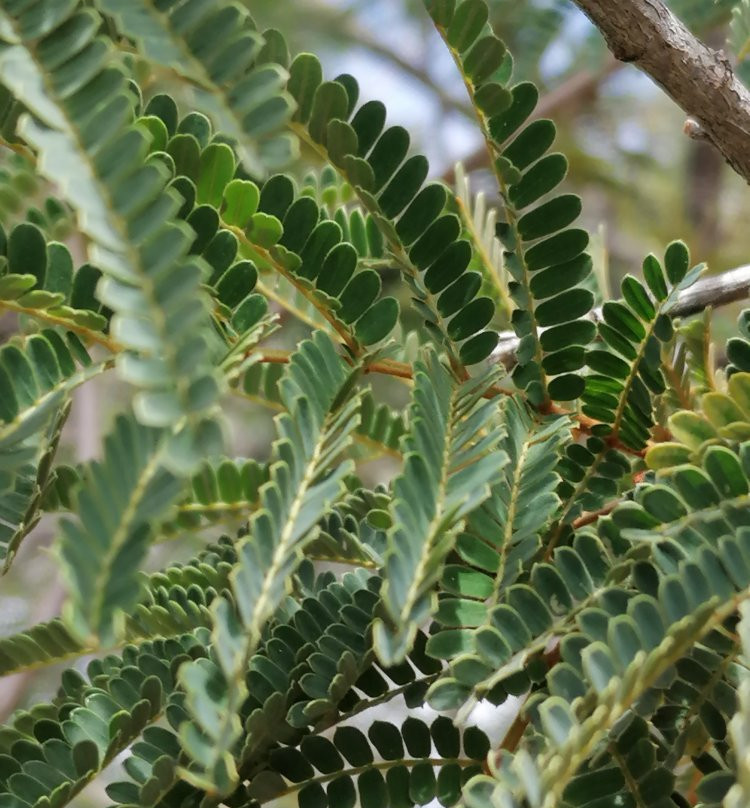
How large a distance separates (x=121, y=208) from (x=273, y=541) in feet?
0.35

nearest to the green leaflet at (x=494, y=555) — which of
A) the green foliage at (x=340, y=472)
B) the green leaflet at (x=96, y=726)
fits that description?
the green foliage at (x=340, y=472)

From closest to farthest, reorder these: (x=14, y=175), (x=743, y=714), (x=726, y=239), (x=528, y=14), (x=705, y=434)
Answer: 1. (x=743, y=714)
2. (x=705, y=434)
3. (x=14, y=175)
4. (x=528, y=14)
5. (x=726, y=239)

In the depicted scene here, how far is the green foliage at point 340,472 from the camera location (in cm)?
26

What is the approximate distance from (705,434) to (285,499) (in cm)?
17

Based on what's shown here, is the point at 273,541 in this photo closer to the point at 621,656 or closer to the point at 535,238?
the point at 621,656

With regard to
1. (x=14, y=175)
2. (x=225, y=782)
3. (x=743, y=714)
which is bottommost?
(x=14, y=175)

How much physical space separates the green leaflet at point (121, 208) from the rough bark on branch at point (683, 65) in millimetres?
270

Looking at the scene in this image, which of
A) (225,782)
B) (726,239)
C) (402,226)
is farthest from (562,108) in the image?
(225,782)

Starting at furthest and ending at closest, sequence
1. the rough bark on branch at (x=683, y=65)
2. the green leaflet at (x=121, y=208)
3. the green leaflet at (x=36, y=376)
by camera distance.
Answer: the rough bark on branch at (x=683, y=65) → the green leaflet at (x=36, y=376) → the green leaflet at (x=121, y=208)

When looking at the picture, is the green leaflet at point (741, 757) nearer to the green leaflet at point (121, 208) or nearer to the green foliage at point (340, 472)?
the green foliage at point (340, 472)

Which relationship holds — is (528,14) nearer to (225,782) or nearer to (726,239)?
(225,782)

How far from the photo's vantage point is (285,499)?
1.00ft

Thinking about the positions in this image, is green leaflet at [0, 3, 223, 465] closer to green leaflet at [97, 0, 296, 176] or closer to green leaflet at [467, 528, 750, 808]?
green leaflet at [97, 0, 296, 176]

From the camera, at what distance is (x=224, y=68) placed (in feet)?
1.01
